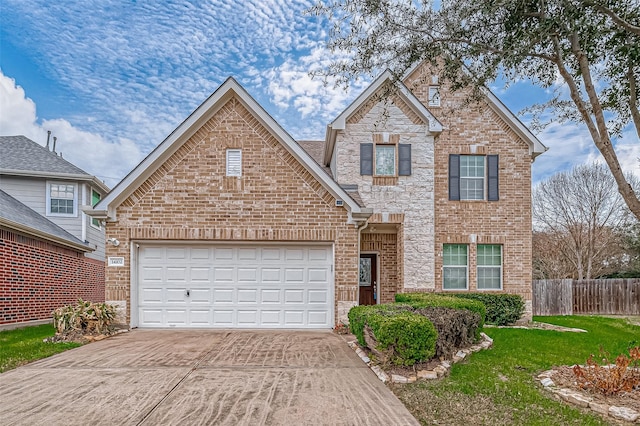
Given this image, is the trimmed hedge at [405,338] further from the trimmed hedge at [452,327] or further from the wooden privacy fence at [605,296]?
the wooden privacy fence at [605,296]

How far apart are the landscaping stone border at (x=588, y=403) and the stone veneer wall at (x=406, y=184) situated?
23.4ft

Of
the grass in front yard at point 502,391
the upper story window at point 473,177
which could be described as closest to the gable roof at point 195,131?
the grass in front yard at point 502,391

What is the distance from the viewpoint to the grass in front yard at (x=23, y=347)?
7.16 meters

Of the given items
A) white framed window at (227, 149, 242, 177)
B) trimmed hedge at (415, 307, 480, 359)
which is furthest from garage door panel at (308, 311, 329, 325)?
white framed window at (227, 149, 242, 177)

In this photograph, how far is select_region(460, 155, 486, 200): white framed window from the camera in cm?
1415

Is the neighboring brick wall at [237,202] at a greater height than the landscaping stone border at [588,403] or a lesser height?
greater

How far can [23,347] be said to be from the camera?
830 cm

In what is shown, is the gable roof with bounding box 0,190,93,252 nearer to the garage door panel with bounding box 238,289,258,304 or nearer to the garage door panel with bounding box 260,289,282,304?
the garage door panel with bounding box 238,289,258,304

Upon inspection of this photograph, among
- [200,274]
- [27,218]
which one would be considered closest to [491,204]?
[200,274]

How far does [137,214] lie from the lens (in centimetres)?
1034

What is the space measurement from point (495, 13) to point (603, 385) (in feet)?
19.7

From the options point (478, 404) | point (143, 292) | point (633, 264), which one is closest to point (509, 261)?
point (478, 404)

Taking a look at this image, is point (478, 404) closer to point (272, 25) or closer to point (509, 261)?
point (272, 25)

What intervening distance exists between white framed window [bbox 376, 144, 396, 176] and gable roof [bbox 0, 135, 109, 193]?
11.3 meters
